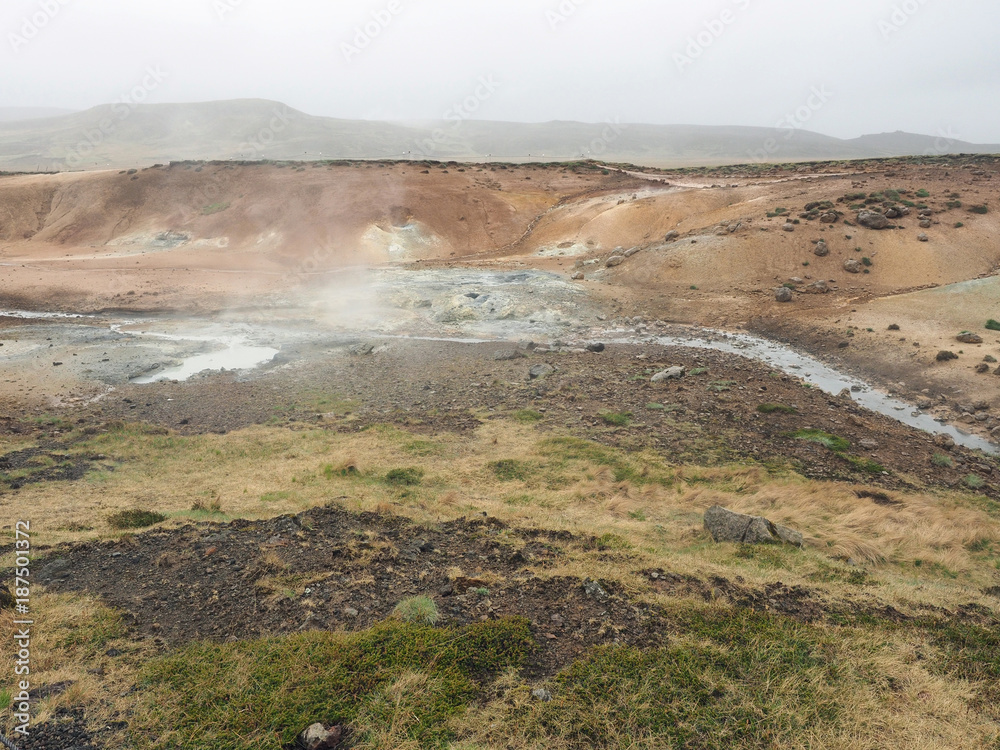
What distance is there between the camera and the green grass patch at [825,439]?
1480cm

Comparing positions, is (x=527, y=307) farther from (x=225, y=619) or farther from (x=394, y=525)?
(x=225, y=619)

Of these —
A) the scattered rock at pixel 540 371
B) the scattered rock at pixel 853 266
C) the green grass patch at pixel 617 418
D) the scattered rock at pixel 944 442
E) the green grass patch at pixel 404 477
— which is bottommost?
the green grass patch at pixel 404 477

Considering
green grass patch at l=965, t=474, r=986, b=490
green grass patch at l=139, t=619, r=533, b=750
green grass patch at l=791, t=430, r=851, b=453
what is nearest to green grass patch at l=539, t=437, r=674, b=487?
green grass patch at l=791, t=430, r=851, b=453

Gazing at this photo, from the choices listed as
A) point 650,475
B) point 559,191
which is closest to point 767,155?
point 559,191

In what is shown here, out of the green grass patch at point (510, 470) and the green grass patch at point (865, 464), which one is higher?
the green grass patch at point (865, 464)

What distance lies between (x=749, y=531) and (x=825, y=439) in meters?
6.85

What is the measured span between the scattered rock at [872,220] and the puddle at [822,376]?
14.4 metres

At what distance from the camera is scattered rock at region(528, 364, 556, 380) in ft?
66.4

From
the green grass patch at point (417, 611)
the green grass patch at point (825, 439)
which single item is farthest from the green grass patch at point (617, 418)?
the green grass patch at point (417, 611)

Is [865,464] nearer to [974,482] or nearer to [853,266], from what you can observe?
[974,482]

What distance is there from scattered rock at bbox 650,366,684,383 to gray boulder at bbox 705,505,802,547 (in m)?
9.28

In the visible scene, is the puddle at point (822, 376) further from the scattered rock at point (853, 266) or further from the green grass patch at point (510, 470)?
the green grass patch at point (510, 470)

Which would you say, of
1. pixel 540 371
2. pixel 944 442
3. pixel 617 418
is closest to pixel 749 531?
pixel 617 418
